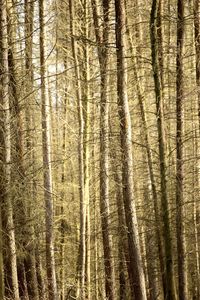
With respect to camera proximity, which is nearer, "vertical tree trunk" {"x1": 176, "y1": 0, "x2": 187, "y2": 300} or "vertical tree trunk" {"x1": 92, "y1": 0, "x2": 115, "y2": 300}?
"vertical tree trunk" {"x1": 176, "y1": 0, "x2": 187, "y2": 300}

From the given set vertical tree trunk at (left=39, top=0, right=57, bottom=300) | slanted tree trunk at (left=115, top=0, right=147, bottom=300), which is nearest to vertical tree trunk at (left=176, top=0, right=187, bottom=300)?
slanted tree trunk at (left=115, top=0, right=147, bottom=300)

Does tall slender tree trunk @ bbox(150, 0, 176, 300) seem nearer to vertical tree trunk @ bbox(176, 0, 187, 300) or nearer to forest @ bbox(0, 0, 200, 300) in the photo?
forest @ bbox(0, 0, 200, 300)

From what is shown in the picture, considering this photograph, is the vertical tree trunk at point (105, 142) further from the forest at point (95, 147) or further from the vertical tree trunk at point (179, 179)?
the vertical tree trunk at point (179, 179)

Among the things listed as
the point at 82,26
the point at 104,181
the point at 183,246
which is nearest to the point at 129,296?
the point at 104,181

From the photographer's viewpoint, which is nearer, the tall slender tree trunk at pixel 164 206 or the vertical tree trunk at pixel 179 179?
the tall slender tree trunk at pixel 164 206

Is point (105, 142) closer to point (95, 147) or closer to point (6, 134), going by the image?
point (6, 134)

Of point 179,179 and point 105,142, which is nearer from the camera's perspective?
point 179,179

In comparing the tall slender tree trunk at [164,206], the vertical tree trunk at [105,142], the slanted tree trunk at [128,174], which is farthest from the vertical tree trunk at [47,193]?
the tall slender tree trunk at [164,206]

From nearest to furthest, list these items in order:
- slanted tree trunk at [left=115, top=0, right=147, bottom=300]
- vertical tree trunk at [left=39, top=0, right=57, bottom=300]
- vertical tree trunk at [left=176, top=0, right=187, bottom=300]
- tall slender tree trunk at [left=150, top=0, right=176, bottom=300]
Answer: tall slender tree trunk at [left=150, top=0, right=176, bottom=300], slanted tree trunk at [left=115, top=0, right=147, bottom=300], vertical tree trunk at [left=176, top=0, right=187, bottom=300], vertical tree trunk at [left=39, top=0, right=57, bottom=300]

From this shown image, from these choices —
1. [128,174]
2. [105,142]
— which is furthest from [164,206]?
[105,142]

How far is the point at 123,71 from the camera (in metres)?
8.18

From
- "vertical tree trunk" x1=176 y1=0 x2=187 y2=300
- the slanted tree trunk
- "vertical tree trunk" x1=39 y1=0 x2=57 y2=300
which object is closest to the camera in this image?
the slanted tree trunk

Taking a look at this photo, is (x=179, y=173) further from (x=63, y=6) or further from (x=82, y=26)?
(x=63, y=6)

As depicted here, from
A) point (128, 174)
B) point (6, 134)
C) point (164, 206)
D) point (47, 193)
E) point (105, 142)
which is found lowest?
point (164, 206)
